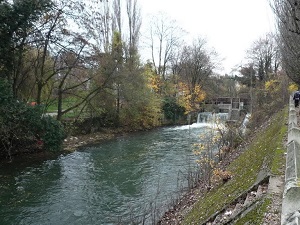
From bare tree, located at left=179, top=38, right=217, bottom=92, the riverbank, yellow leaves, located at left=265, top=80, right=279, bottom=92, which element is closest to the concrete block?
the riverbank

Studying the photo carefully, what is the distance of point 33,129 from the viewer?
14211mm

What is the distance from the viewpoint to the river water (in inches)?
312

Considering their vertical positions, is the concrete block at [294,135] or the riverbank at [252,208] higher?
the concrete block at [294,135]

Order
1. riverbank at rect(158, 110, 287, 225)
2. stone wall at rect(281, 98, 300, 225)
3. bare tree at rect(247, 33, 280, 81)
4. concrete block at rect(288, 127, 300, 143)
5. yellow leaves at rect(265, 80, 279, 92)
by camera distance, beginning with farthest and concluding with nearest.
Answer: bare tree at rect(247, 33, 280, 81) < yellow leaves at rect(265, 80, 279, 92) < concrete block at rect(288, 127, 300, 143) < riverbank at rect(158, 110, 287, 225) < stone wall at rect(281, 98, 300, 225)

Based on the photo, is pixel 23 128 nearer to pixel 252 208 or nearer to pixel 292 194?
pixel 252 208

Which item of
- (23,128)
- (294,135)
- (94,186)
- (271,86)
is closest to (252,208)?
(294,135)

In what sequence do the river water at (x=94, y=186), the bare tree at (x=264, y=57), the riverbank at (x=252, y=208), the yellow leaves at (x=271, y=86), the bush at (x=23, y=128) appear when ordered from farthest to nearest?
the bare tree at (x=264, y=57), the yellow leaves at (x=271, y=86), the bush at (x=23, y=128), the river water at (x=94, y=186), the riverbank at (x=252, y=208)

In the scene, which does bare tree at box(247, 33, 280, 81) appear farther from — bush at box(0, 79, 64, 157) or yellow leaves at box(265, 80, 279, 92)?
bush at box(0, 79, 64, 157)

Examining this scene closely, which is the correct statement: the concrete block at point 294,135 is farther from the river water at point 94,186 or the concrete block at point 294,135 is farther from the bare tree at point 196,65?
the bare tree at point 196,65

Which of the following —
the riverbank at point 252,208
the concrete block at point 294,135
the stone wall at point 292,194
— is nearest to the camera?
the stone wall at point 292,194

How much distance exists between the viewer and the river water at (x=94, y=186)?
792 cm

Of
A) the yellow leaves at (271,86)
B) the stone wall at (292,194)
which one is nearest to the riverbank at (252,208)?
the stone wall at (292,194)

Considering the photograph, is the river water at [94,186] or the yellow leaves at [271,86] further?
the yellow leaves at [271,86]

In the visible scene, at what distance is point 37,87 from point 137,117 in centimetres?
1055
